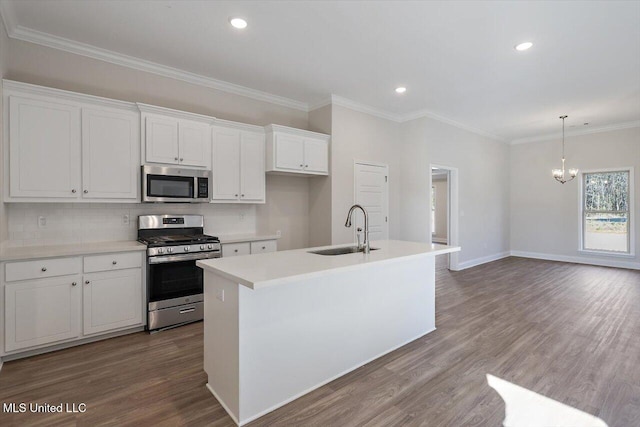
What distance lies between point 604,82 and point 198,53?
17.5 feet

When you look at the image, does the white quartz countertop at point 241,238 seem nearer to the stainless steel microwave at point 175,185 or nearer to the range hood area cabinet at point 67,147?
the stainless steel microwave at point 175,185

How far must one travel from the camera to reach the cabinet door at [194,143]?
3.72 meters

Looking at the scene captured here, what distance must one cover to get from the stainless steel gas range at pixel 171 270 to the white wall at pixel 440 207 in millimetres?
9498

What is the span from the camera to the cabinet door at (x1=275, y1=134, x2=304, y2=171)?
4435 millimetres

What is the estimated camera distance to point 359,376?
99.5 inches

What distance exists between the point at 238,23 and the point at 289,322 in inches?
106

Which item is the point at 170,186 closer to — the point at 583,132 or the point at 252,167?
the point at 252,167

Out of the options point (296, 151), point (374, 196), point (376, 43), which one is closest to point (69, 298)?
point (296, 151)

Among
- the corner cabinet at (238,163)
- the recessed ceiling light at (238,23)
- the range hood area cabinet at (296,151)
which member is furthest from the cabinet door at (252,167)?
the recessed ceiling light at (238,23)

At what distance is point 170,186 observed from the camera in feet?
12.0

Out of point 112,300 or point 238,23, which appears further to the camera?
point 112,300

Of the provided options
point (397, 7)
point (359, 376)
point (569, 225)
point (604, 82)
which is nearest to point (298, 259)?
point (359, 376)

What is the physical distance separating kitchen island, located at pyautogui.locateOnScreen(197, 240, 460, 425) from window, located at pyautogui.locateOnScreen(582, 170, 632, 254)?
6.62m

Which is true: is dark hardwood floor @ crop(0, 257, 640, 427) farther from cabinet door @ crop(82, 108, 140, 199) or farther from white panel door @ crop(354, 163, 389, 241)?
white panel door @ crop(354, 163, 389, 241)
